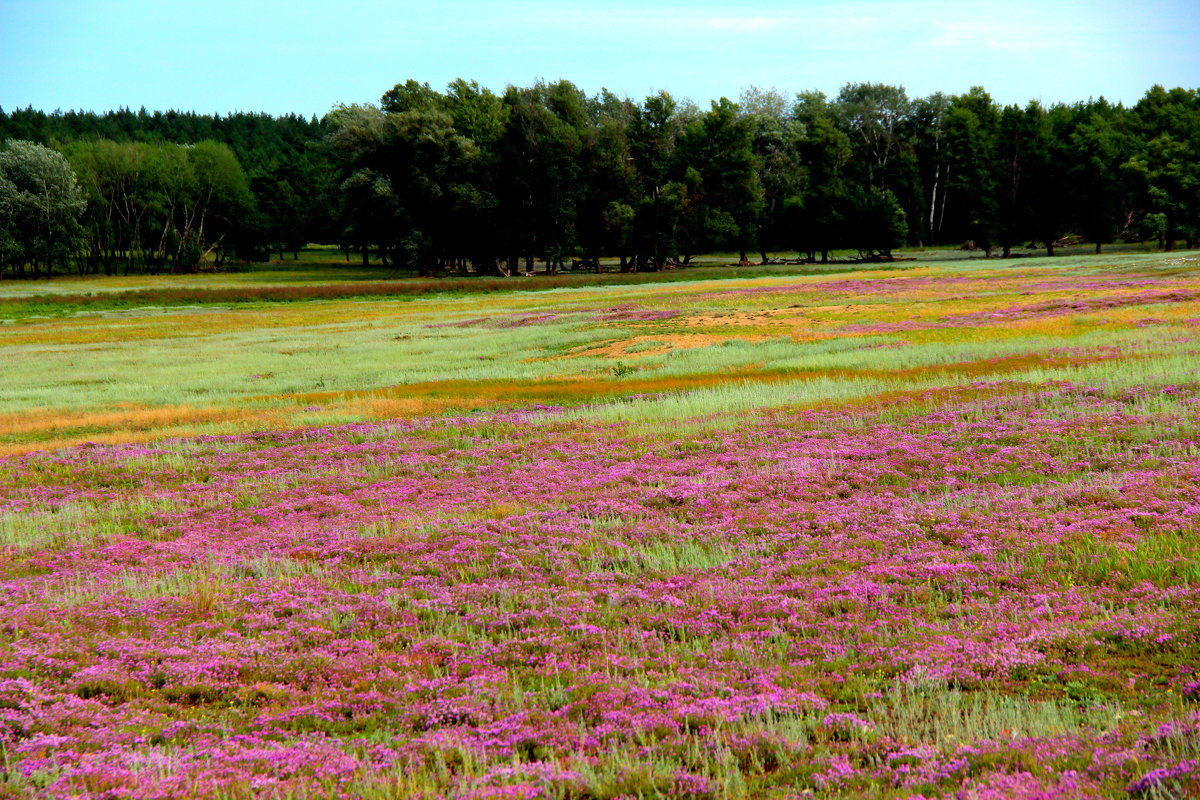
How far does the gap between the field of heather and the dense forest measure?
8540cm

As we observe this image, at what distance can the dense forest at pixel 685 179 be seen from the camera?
4035 inches

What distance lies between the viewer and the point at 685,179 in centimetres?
11294

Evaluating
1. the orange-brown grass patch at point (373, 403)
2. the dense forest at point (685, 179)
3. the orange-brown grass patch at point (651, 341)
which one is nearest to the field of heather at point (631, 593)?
the orange-brown grass patch at point (373, 403)

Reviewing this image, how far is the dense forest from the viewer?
10250 cm

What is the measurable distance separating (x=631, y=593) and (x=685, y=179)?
10763cm

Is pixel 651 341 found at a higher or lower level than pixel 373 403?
higher

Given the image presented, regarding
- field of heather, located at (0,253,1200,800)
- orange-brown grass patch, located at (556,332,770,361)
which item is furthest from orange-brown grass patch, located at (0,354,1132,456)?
orange-brown grass patch, located at (556,332,770,361)

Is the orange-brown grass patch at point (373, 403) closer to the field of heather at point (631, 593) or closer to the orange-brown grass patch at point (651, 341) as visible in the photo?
the field of heather at point (631, 593)

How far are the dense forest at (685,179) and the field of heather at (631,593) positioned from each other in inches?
3362

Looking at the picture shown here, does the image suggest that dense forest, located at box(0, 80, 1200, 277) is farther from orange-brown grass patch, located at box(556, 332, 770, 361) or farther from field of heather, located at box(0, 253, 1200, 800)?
field of heather, located at box(0, 253, 1200, 800)

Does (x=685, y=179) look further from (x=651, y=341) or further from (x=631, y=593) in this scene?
(x=631, y=593)

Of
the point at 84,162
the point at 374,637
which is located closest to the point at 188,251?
the point at 84,162

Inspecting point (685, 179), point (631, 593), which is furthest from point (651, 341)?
point (685, 179)

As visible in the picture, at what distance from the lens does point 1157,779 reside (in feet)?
17.9
